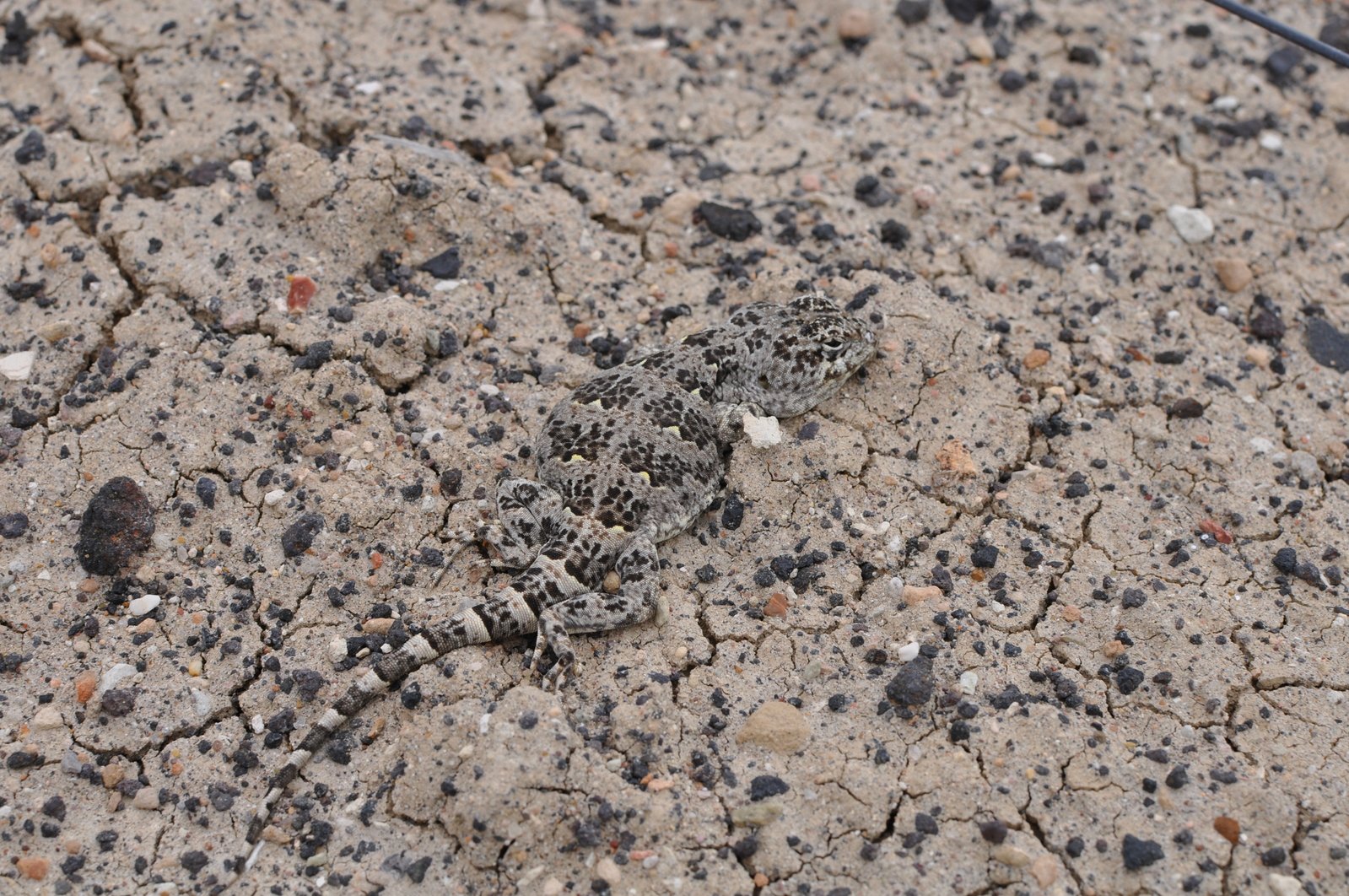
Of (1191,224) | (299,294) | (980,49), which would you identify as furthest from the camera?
(980,49)

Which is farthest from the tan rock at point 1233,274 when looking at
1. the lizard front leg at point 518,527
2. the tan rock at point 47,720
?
the tan rock at point 47,720

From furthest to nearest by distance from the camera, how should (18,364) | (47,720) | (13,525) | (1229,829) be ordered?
(18,364) < (13,525) < (47,720) < (1229,829)

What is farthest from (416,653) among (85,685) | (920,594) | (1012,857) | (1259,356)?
(1259,356)

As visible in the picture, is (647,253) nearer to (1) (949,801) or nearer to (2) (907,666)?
(2) (907,666)

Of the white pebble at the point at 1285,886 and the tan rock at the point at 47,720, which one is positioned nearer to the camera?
the white pebble at the point at 1285,886

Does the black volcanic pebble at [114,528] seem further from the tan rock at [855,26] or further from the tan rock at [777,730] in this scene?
the tan rock at [855,26]

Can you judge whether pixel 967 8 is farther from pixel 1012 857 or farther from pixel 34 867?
pixel 34 867

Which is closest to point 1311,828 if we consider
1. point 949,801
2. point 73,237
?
point 949,801
